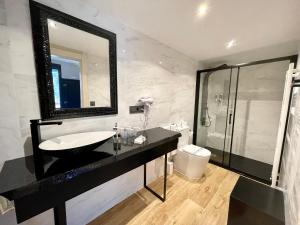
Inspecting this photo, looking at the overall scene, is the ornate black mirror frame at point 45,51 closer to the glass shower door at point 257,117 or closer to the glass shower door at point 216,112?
the glass shower door at point 216,112

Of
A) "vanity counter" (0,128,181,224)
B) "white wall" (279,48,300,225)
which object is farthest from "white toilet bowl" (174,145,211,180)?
"vanity counter" (0,128,181,224)

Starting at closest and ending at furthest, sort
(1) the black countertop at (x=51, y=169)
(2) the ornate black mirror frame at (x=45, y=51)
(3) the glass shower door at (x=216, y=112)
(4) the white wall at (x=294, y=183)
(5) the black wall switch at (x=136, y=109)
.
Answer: (1) the black countertop at (x=51, y=169), (4) the white wall at (x=294, y=183), (2) the ornate black mirror frame at (x=45, y=51), (5) the black wall switch at (x=136, y=109), (3) the glass shower door at (x=216, y=112)

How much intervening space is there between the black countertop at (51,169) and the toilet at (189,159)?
115 cm

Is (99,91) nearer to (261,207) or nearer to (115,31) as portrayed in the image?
(115,31)

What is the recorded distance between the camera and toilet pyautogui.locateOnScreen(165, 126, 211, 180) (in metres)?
2.05

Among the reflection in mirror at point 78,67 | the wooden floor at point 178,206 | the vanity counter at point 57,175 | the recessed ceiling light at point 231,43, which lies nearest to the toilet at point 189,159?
the wooden floor at point 178,206

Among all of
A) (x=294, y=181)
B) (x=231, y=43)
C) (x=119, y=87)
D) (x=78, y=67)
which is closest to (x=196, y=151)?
(x=294, y=181)

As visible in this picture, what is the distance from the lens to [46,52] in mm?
1055

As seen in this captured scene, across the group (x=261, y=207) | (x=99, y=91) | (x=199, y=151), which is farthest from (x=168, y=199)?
(x=99, y=91)

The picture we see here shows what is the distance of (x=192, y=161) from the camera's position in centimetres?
207

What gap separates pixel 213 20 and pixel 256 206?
183 centimetres

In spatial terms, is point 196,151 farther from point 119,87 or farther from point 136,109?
point 119,87

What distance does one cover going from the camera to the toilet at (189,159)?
2.05m

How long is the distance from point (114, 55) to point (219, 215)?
2.16 metres
